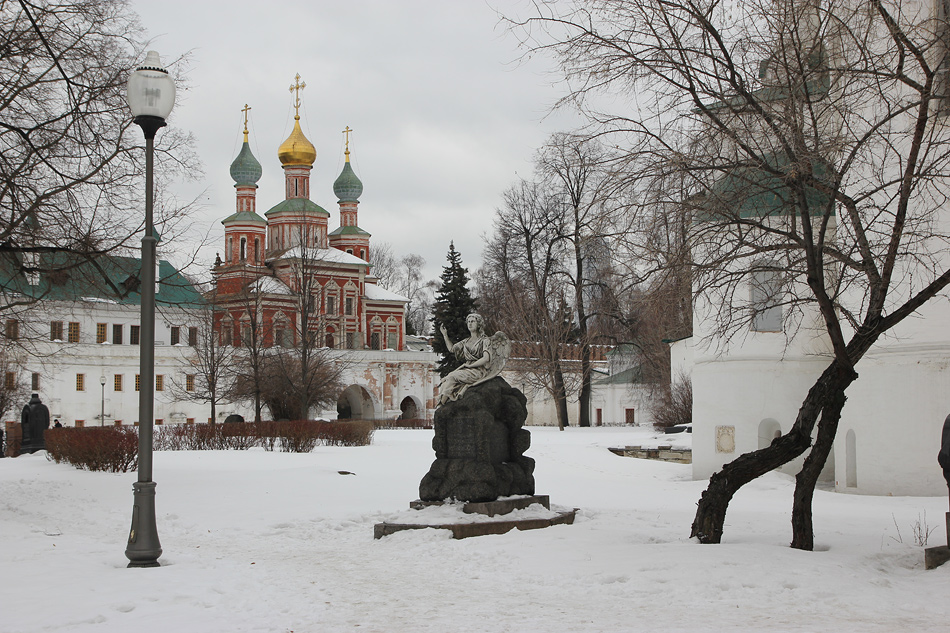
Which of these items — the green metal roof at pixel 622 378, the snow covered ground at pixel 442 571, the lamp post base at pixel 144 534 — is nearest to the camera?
the snow covered ground at pixel 442 571

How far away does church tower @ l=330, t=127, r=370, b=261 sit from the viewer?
78062 mm

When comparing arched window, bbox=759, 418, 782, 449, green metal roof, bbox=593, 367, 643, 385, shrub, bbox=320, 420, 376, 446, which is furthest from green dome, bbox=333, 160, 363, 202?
arched window, bbox=759, 418, 782, 449

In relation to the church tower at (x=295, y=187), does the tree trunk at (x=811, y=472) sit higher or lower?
lower

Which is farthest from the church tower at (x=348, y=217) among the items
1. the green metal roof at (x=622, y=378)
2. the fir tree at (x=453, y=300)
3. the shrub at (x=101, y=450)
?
the shrub at (x=101, y=450)

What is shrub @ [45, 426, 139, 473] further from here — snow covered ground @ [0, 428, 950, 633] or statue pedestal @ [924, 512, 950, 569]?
statue pedestal @ [924, 512, 950, 569]

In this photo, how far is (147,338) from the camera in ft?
30.1

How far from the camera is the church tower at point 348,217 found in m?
78.1

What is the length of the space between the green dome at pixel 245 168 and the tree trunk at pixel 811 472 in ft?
218

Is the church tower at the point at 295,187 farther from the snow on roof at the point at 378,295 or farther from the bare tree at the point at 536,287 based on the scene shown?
the bare tree at the point at 536,287

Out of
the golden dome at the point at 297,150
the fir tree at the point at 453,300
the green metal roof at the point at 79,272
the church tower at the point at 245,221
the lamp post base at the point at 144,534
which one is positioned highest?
the golden dome at the point at 297,150

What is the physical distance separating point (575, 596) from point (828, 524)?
608 centimetres

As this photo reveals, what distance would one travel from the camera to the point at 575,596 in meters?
8.23

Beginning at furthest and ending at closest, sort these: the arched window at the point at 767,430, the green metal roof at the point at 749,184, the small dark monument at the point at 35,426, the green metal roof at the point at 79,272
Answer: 1. the small dark monument at the point at 35,426
2. the arched window at the point at 767,430
3. the green metal roof at the point at 79,272
4. the green metal roof at the point at 749,184

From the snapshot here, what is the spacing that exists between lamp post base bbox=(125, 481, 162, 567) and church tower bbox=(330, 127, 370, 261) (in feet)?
228
